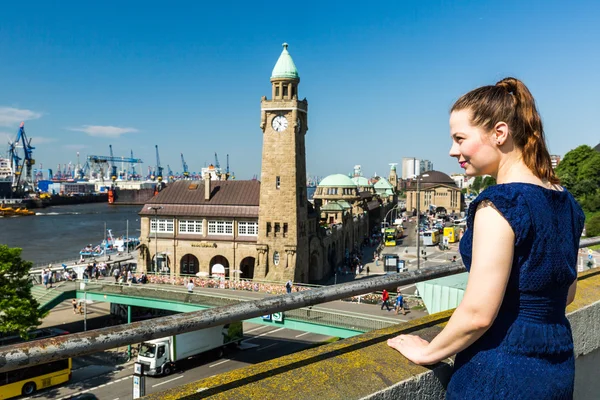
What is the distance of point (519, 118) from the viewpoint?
95.4 inches

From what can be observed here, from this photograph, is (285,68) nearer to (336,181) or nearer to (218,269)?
(218,269)

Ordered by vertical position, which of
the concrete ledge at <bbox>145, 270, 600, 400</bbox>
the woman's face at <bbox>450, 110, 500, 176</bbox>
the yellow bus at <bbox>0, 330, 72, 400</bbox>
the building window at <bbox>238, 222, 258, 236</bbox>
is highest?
the woman's face at <bbox>450, 110, 500, 176</bbox>

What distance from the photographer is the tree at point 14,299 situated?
28047 mm

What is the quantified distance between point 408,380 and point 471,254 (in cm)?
87

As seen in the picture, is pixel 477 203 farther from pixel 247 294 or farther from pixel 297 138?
pixel 297 138

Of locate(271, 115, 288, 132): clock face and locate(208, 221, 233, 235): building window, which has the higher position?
locate(271, 115, 288, 132): clock face

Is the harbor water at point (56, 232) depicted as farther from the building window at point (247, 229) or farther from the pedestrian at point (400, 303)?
the pedestrian at point (400, 303)

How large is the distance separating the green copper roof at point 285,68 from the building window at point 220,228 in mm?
13884

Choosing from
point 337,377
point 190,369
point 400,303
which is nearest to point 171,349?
point 190,369

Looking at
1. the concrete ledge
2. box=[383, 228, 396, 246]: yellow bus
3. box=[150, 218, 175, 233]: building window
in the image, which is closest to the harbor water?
box=[150, 218, 175, 233]: building window

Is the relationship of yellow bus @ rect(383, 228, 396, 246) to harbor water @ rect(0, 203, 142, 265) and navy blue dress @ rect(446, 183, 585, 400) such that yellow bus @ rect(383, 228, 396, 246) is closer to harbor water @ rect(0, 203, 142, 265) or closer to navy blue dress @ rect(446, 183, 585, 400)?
harbor water @ rect(0, 203, 142, 265)

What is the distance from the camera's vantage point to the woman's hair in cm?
242

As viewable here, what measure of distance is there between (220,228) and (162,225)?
5813 millimetres

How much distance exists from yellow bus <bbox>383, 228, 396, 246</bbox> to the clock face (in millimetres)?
33672
